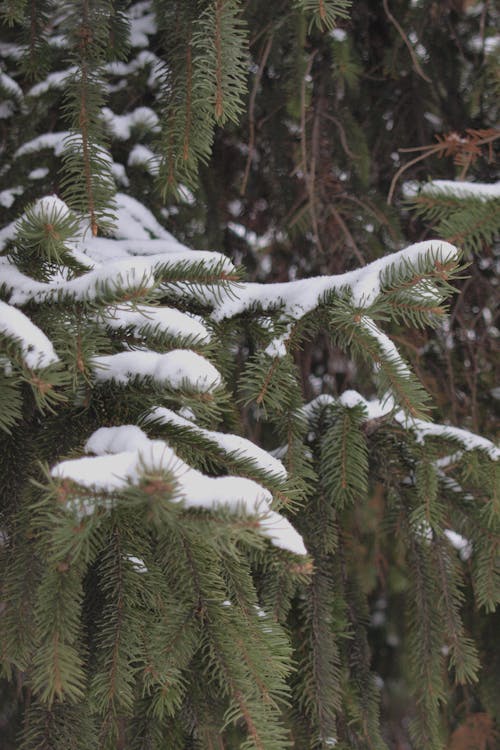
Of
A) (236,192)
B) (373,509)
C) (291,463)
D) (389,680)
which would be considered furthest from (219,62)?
(389,680)

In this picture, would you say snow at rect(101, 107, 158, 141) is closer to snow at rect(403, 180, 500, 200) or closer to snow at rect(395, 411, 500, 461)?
snow at rect(403, 180, 500, 200)

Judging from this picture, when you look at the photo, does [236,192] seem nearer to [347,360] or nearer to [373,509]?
[347,360]

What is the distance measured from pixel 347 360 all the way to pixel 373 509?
592mm

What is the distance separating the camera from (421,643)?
4.40 ft

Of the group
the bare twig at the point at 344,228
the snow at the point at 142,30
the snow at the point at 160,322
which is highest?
the snow at the point at 142,30

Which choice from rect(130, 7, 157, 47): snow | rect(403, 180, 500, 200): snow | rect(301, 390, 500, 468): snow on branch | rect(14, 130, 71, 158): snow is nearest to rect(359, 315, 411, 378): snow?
rect(301, 390, 500, 468): snow on branch

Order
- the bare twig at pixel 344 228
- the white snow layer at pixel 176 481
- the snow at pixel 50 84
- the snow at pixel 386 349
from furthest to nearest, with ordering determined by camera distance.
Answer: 1. the bare twig at pixel 344 228
2. the snow at pixel 50 84
3. the snow at pixel 386 349
4. the white snow layer at pixel 176 481

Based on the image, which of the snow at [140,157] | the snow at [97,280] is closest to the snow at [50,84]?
the snow at [140,157]

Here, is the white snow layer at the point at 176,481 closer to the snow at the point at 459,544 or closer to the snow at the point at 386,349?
the snow at the point at 386,349

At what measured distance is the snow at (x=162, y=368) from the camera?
33.6 inches

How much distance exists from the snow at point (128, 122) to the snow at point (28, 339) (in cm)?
102

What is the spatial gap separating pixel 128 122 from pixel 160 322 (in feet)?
3.24

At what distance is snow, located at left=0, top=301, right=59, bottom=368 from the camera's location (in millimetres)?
793

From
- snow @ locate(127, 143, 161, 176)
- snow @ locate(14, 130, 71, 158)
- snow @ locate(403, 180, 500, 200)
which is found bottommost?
snow @ locate(127, 143, 161, 176)
